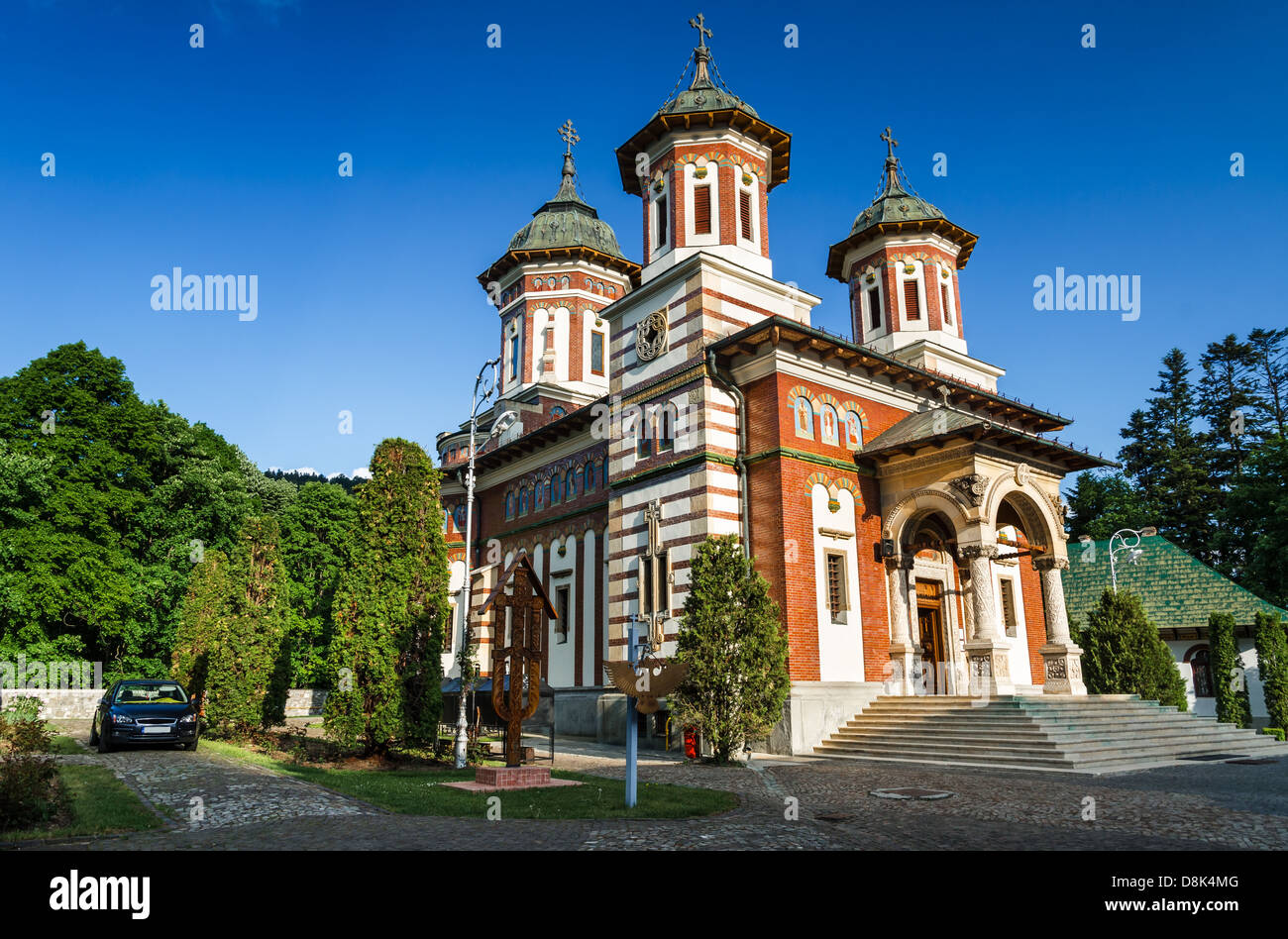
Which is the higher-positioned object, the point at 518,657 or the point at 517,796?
the point at 518,657

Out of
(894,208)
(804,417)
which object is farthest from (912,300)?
(804,417)

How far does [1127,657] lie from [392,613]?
2150 centimetres

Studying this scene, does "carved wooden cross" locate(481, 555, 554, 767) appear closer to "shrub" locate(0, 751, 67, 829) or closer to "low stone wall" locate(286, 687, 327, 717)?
"shrub" locate(0, 751, 67, 829)

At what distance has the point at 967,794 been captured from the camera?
1207cm

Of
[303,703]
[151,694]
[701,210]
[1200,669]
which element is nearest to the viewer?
[151,694]

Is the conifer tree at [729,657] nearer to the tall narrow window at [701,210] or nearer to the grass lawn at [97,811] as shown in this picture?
the grass lawn at [97,811]

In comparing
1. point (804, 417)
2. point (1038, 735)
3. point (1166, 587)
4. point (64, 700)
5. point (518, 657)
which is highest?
point (804, 417)

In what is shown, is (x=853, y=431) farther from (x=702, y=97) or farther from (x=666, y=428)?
(x=702, y=97)

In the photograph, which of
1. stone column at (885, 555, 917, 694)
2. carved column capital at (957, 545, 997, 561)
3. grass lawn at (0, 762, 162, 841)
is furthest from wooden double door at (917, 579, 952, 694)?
grass lawn at (0, 762, 162, 841)

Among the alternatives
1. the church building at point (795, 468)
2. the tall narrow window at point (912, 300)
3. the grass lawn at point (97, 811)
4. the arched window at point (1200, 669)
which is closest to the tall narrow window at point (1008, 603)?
the church building at point (795, 468)

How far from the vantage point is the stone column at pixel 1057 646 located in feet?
67.7

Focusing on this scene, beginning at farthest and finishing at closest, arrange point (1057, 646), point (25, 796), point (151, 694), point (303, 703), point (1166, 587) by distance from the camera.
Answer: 1. point (303, 703)
2. point (1166, 587)
3. point (1057, 646)
4. point (151, 694)
5. point (25, 796)

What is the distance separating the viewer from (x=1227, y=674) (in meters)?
26.9

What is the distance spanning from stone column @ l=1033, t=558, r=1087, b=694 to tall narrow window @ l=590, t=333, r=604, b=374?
20.4 meters
